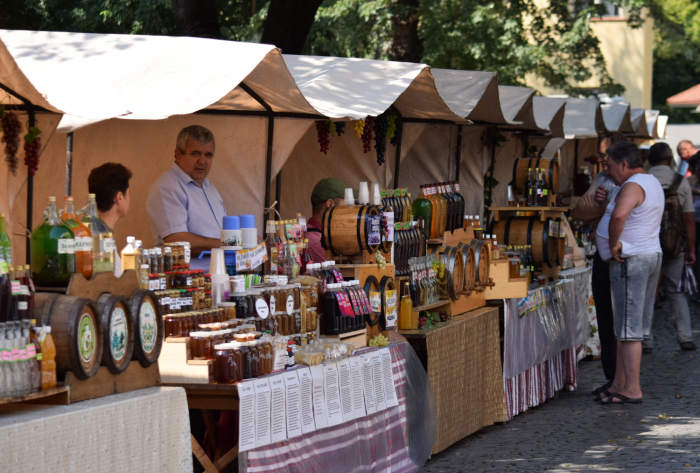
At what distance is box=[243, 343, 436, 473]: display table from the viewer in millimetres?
4426

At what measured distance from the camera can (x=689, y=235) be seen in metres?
11.0

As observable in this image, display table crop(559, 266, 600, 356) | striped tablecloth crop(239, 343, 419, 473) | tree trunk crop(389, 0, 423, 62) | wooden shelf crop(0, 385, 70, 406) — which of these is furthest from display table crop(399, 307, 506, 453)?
tree trunk crop(389, 0, 423, 62)

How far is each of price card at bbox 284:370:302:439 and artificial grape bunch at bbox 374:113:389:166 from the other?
11.9 feet

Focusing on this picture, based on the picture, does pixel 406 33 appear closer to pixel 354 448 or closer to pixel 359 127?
pixel 359 127

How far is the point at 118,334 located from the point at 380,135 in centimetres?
446

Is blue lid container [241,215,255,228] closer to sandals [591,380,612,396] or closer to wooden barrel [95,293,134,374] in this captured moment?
wooden barrel [95,293,134,374]

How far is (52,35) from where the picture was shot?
5957mm

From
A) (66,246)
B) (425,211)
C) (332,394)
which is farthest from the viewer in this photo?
(425,211)

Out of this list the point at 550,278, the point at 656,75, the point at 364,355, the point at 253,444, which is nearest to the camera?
the point at 253,444

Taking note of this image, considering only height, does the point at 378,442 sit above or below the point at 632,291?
below

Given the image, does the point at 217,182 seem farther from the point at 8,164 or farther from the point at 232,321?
the point at 232,321

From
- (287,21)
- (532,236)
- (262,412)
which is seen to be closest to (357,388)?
(262,412)

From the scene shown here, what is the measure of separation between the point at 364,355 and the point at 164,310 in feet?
4.43

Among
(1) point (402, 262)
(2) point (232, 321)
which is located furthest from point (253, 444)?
(1) point (402, 262)
